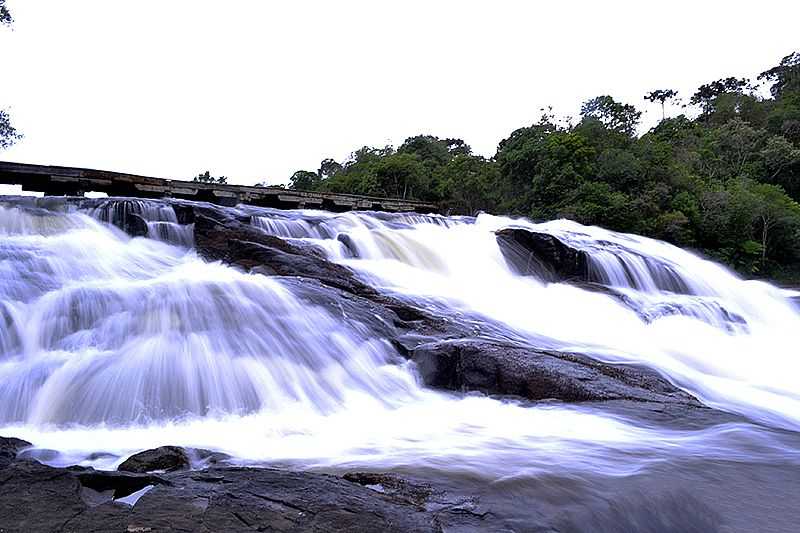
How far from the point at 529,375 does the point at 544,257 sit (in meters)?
8.19

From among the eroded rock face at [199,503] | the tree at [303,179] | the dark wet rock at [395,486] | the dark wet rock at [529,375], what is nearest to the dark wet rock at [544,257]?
the dark wet rock at [529,375]

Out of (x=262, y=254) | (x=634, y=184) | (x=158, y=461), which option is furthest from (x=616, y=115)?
(x=158, y=461)

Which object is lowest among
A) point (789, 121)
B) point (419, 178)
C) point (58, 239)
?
point (58, 239)

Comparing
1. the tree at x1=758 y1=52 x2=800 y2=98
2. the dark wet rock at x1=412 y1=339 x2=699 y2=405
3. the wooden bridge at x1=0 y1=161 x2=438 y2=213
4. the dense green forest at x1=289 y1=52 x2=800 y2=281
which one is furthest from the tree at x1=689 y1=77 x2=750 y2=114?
the dark wet rock at x1=412 y1=339 x2=699 y2=405

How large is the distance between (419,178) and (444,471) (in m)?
33.1

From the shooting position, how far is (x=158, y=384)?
514cm

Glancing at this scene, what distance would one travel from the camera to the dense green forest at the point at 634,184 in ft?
77.2

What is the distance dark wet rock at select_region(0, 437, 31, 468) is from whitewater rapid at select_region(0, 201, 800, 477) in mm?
197

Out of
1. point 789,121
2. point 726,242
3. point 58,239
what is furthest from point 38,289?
point 789,121

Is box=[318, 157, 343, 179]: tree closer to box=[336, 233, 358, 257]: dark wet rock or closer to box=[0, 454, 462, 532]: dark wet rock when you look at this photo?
box=[336, 233, 358, 257]: dark wet rock

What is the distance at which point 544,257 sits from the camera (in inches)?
529

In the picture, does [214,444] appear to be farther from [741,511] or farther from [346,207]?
[346,207]

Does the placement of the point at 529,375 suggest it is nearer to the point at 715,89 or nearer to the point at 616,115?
the point at 616,115

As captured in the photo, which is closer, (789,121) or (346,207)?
(346,207)
